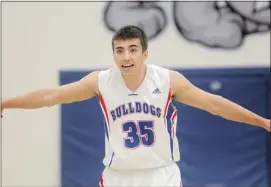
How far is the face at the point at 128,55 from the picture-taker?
10.1 ft

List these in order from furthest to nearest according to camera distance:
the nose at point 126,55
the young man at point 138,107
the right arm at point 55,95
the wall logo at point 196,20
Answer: the wall logo at point 196,20 < the right arm at point 55,95 < the young man at point 138,107 < the nose at point 126,55

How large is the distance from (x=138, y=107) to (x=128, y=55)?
37cm

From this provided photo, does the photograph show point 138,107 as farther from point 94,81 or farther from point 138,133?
point 94,81

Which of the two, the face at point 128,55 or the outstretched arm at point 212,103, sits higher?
the face at point 128,55

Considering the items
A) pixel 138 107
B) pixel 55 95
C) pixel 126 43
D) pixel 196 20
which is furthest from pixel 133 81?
pixel 196 20

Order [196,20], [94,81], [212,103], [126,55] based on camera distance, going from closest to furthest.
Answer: [126,55] < [212,103] < [94,81] < [196,20]

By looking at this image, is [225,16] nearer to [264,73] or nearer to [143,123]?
[264,73]

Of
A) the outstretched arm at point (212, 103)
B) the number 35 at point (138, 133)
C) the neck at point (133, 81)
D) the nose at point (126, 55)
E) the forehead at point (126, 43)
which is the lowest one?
the number 35 at point (138, 133)

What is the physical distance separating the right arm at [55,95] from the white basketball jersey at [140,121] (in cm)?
7

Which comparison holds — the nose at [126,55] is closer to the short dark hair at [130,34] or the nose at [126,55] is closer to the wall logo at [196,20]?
the short dark hair at [130,34]

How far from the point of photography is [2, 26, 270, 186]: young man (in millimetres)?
3160

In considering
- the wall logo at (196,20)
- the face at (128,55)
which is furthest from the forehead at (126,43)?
the wall logo at (196,20)

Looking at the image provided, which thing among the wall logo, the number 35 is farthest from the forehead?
the wall logo

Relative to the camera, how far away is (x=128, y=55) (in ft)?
10.1
